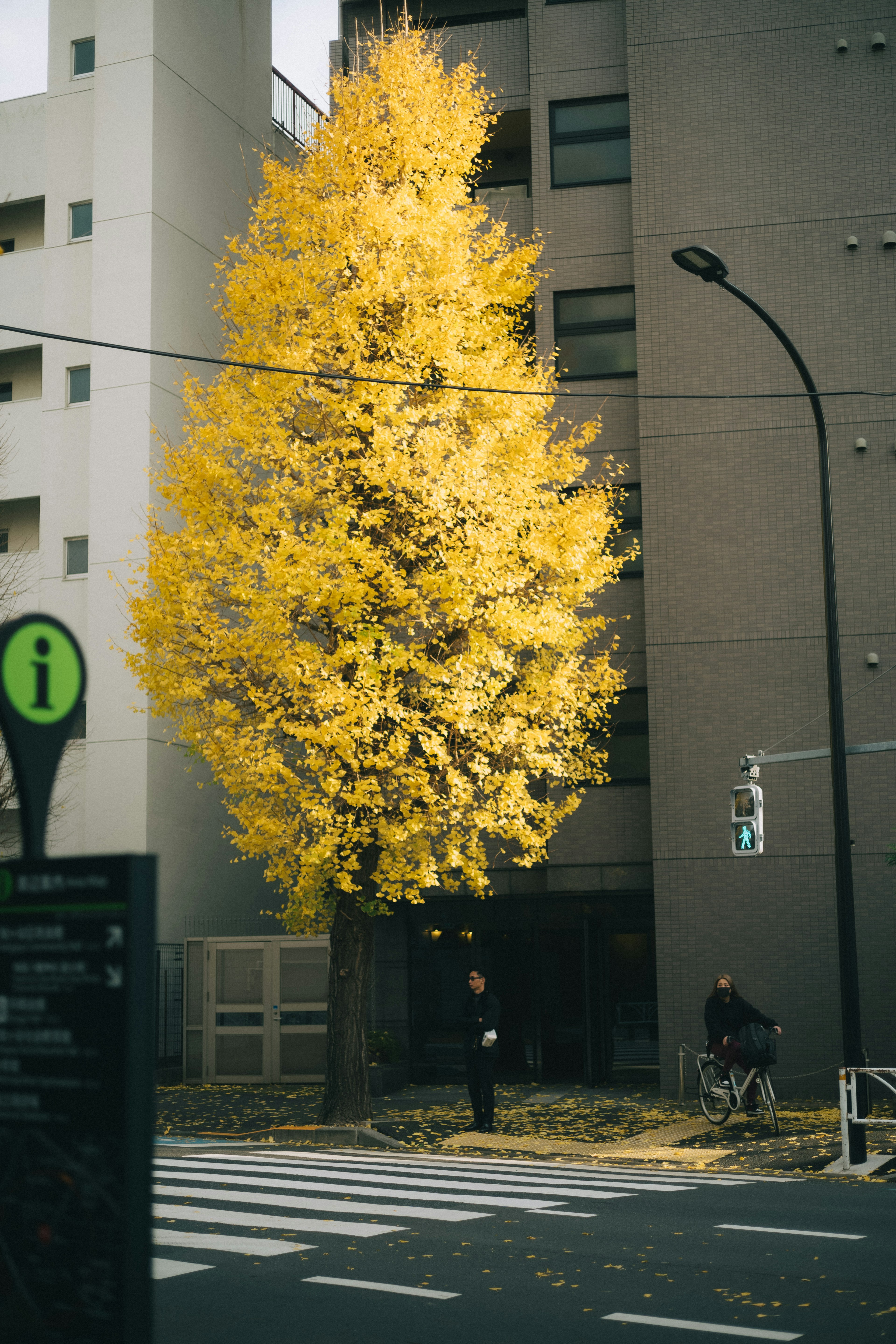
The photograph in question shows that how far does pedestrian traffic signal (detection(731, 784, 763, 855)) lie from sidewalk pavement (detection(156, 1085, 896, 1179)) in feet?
10.3

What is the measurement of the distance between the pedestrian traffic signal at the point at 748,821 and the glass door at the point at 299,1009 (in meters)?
7.80

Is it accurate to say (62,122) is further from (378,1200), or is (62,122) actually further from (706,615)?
(378,1200)

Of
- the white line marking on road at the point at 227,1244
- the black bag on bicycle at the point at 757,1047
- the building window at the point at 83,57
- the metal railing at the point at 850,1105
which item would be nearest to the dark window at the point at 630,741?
the black bag on bicycle at the point at 757,1047

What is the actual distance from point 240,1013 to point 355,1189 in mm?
10467

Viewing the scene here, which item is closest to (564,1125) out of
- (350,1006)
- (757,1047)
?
(757,1047)

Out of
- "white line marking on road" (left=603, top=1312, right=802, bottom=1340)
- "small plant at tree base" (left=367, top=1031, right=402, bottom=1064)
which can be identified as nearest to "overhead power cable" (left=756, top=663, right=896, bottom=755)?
"small plant at tree base" (left=367, top=1031, right=402, bottom=1064)

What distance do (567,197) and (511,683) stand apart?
27.4 ft

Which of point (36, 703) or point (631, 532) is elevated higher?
point (631, 532)

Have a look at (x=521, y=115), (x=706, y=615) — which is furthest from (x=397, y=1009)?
(x=521, y=115)

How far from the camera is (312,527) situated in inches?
558

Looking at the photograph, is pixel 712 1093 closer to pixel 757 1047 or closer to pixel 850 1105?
pixel 757 1047

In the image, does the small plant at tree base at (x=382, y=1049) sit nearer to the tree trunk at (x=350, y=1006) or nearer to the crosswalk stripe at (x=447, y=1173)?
the tree trunk at (x=350, y=1006)

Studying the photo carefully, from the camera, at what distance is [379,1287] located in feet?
22.0

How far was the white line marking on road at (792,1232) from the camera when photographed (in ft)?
26.0
